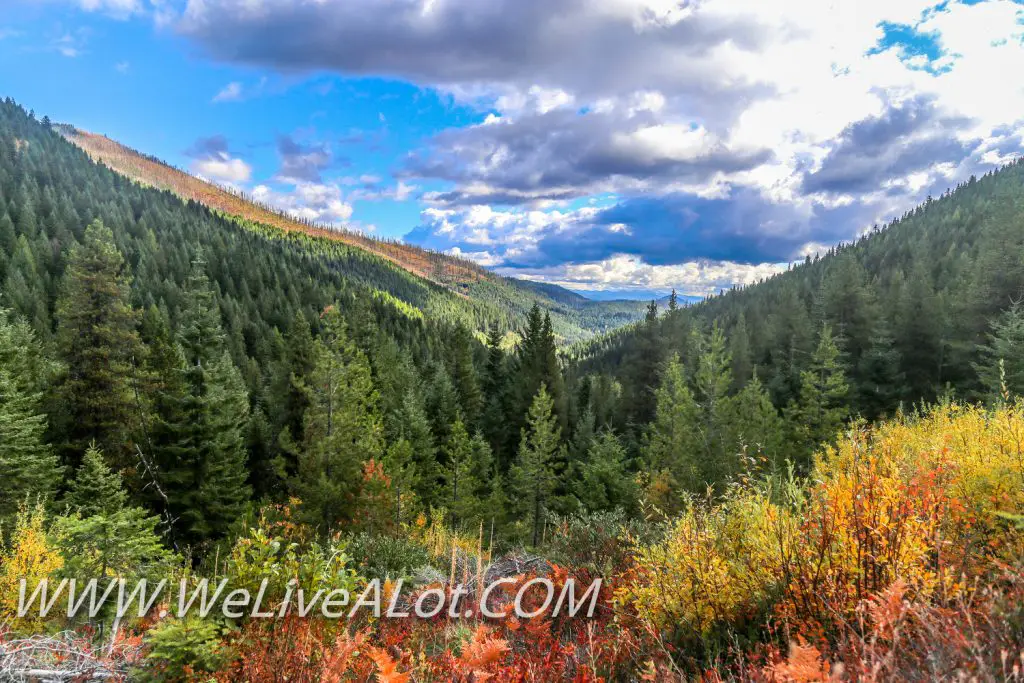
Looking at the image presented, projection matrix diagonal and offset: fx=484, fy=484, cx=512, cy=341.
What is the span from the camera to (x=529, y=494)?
31125mm

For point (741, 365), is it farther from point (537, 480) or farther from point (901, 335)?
point (537, 480)

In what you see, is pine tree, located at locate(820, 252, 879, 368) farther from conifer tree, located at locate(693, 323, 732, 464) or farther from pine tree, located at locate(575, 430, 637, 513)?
pine tree, located at locate(575, 430, 637, 513)

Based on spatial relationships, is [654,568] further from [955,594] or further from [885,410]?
[885,410]

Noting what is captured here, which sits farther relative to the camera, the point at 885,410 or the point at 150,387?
the point at 885,410

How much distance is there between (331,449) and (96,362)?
10739mm

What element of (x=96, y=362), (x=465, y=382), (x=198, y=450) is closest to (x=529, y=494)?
(x=465, y=382)

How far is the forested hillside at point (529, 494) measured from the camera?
4664 millimetres

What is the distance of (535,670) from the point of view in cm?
543

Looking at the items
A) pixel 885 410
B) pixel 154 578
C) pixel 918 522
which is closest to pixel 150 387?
pixel 154 578

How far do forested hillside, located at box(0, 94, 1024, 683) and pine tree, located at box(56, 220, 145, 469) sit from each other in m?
0.10

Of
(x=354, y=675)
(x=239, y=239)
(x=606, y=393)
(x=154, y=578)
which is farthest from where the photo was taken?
(x=239, y=239)

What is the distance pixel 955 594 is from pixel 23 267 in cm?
10427

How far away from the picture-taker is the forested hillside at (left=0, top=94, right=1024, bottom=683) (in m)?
4.66

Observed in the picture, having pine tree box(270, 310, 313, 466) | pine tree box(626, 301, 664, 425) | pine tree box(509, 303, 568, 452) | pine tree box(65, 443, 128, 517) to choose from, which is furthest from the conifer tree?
pine tree box(65, 443, 128, 517)
